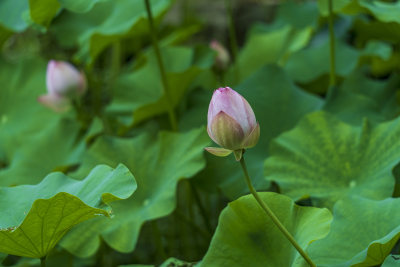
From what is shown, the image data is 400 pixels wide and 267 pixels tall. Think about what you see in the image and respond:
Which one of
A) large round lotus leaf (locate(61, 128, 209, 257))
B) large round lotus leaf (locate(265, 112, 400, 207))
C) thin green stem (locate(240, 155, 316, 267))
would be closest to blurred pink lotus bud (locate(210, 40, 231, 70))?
large round lotus leaf (locate(61, 128, 209, 257))

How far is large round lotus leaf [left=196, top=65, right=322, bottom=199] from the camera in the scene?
1.36 meters

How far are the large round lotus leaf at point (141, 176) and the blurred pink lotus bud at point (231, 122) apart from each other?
395mm

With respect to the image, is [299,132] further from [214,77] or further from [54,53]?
[54,53]

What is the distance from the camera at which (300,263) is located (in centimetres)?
85

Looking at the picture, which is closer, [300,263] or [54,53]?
[300,263]

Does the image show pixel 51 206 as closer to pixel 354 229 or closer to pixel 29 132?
pixel 354 229

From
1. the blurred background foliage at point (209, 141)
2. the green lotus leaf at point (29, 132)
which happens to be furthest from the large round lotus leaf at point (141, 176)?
the green lotus leaf at point (29, 132)

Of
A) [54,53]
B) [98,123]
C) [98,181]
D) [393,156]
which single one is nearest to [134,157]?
[98,123]

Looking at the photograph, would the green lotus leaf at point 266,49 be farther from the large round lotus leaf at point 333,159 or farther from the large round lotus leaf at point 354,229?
the large round lotus leaf at point 354,229

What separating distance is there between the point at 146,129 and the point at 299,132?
613 mm

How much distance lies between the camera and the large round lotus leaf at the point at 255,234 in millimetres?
917

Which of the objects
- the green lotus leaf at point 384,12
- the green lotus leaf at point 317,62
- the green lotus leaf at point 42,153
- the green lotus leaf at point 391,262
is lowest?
the green lotus leaf at point 317,62

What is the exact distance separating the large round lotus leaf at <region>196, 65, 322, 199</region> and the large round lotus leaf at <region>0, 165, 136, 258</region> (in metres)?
0.45

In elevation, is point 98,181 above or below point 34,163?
above
